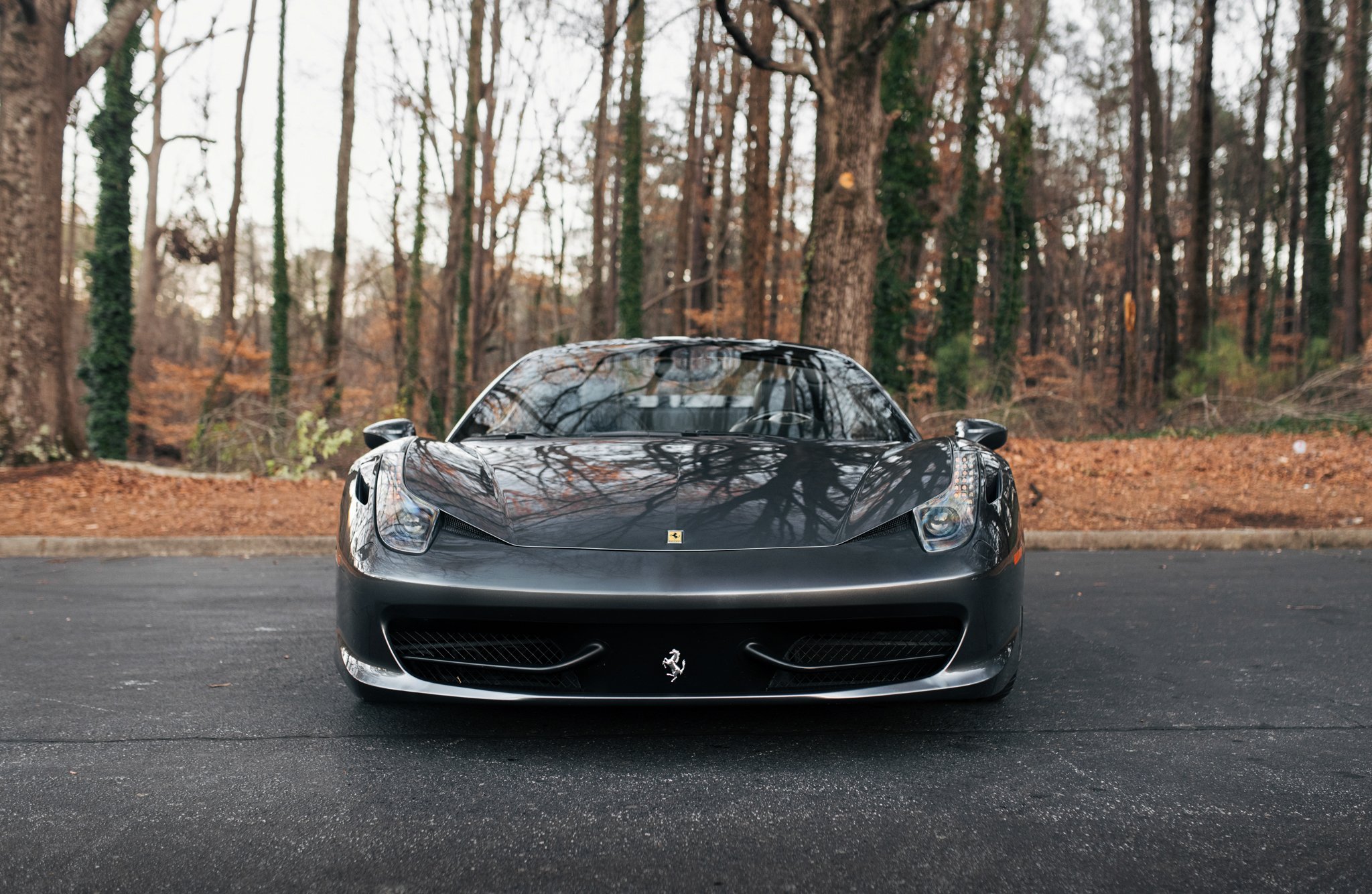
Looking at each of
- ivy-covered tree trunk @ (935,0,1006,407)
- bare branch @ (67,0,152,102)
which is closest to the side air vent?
bare branch @ (67,0,152,102)

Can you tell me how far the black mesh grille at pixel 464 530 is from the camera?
275 cm

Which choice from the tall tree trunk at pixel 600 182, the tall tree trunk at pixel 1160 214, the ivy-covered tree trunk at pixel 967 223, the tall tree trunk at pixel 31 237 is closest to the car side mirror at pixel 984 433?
the tall tree trunk at pixel 31 237

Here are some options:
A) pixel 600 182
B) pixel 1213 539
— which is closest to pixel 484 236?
pixel 600 182

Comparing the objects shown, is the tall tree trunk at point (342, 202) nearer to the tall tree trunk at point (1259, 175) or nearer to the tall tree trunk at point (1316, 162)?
the tall tree trunk at point (1316, 162)

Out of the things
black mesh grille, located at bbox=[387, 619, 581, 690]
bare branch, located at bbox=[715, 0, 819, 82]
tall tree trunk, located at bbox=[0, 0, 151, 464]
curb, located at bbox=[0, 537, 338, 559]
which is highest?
bare branch, located at bbox=[715, 0, 819, 82]

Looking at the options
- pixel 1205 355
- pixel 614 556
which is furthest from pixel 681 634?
pixel 1205 355

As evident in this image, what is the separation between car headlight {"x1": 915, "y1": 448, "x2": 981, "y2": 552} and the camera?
9.16ft

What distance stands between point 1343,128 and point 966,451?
29.6 metres

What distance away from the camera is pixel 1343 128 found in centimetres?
2673

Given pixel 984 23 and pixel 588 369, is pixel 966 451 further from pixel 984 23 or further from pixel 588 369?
pixel 984 23

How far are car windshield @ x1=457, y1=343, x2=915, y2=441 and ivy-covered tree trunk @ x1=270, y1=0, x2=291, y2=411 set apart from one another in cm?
2279

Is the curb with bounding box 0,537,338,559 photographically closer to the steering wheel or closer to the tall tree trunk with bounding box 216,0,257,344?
the steering wheel

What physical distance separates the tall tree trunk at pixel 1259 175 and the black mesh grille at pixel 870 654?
93.8 feet

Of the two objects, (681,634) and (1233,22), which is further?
(1233,22)
